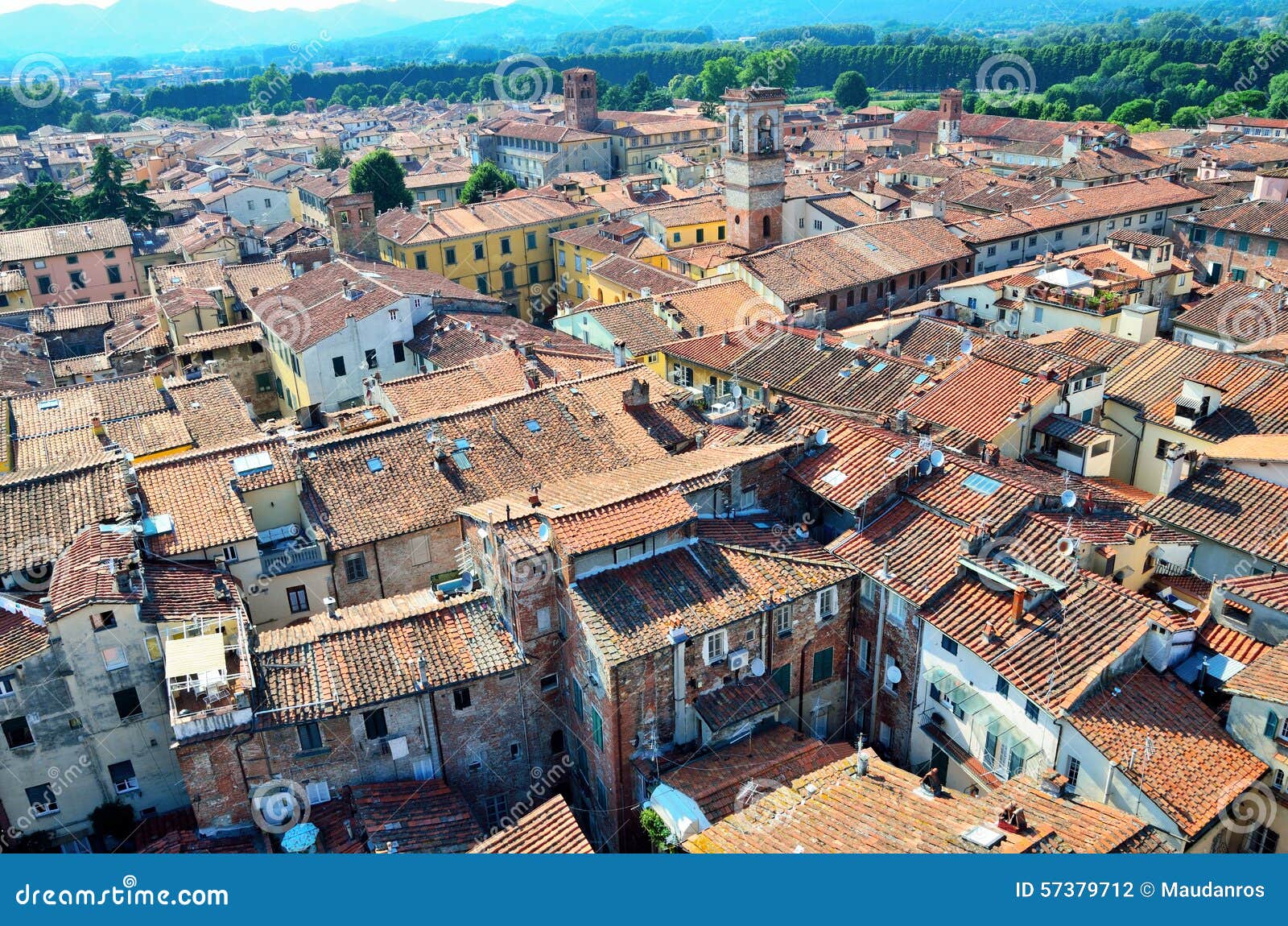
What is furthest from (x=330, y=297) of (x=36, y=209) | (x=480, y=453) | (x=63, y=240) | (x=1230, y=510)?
(x=36, y=209)

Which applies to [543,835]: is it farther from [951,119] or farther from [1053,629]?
[951,119]

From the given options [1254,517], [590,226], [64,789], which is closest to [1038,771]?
[1254,517]

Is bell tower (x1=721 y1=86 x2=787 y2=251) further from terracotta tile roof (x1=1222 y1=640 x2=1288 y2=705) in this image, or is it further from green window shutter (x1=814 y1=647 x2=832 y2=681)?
terracotta tile roof (x1=1222 y1=640 x2=1288 y2=705)

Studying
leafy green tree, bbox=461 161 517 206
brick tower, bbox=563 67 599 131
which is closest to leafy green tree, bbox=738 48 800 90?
brick tower, bbox=563 67 599 131

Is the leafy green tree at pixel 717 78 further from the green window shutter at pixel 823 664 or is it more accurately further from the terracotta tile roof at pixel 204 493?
the green window shutter at pixel 823 664

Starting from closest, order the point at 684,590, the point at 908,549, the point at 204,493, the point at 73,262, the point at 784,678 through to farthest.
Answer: the point at 684,590 < the point at 784,678 < the point at 908,549 < the point at 204,493 < the point at 73,262

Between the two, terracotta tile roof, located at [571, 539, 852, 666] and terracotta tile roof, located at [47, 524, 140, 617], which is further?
terracotta tile roof, located at [47, 524, 140, 617]

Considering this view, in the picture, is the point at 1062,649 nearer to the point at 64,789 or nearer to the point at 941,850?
the point at 941,850
